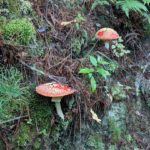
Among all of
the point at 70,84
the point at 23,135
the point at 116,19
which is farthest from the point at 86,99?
the point at 116,19

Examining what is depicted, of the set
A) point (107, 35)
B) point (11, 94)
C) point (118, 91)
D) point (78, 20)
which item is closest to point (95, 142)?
point (118, 91)

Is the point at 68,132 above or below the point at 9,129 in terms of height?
below

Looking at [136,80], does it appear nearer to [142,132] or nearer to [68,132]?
[142,132]

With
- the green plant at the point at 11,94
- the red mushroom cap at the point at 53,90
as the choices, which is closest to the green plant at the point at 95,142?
the red mushroom cap at the point at 53,90

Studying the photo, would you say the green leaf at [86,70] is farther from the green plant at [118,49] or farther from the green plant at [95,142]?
the green plant at [118,49]

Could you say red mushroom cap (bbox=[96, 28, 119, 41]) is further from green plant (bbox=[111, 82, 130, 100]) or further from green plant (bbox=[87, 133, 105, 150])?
green plant (bbox=[87, 133, 105, 150])

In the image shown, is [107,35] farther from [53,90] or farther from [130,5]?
[53,90]

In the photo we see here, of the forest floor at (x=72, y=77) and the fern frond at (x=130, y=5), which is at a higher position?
the fern frond at (x=130, y=5)
